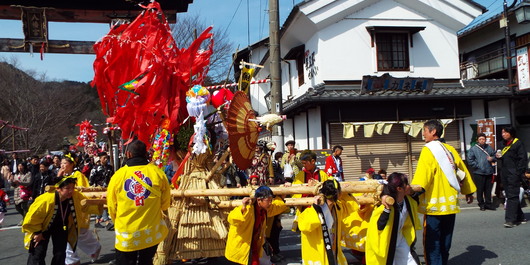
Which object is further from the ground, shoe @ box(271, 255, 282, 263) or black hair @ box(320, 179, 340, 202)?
black hair @ box(320, 179, 340, 202)

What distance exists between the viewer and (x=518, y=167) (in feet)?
26.4

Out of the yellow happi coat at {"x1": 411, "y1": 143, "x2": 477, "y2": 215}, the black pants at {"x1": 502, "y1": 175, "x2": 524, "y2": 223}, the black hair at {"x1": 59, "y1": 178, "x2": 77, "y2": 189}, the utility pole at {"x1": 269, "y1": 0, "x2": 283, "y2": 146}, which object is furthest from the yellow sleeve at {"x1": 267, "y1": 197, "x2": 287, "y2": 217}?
the utility pole at {"x1": 269, "y1": 0, "x2": 283, "y2": 146}

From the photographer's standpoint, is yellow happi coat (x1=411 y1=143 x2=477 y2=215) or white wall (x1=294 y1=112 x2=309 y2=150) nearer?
yellow happi coat (x1=411 y1=143 x2=477 y2=215)

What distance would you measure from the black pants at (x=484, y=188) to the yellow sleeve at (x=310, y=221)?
24.3 feet

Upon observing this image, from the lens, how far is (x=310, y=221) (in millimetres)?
4242

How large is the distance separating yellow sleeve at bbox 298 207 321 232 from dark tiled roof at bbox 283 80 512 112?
29.0 feet

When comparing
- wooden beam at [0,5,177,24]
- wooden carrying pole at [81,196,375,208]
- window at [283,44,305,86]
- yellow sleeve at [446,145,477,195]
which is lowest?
wooden carrying pole at [81,196,375,208]

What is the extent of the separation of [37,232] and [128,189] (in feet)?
5.75

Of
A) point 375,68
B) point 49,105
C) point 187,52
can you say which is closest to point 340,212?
point 187,52

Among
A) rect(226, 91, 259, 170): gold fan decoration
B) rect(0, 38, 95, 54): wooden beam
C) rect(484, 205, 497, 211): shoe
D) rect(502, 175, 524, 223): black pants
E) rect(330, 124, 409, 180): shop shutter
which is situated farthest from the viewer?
rect(330, 124, 409, 180): shop shutter

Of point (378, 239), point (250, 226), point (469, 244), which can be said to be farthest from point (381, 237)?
point (469, 244)

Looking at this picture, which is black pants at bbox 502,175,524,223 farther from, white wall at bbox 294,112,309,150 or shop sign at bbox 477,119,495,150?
white wall at bbox 294,112,309,150

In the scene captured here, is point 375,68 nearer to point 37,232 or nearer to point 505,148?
point 505,148

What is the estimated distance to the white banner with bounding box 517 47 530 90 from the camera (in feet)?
44.8
